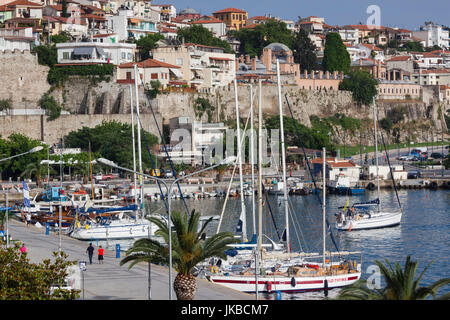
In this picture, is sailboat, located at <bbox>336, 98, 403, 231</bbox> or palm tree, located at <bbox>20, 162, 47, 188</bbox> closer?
sailboat, located at <bbox>336, 98, 403, 231</bbox>

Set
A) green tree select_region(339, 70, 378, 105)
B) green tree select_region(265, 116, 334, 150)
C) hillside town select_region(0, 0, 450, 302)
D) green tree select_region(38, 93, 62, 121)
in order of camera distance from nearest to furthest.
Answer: hillside town select_region(0, 0, 450, 302), green tree select_region(38, 93, 62, 121), green tree select_region(265, 116, 334, 150), green tree select_region(339, 70, 378, 105)

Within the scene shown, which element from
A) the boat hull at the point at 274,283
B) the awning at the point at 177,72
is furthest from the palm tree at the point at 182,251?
the awning at the point at 177,72

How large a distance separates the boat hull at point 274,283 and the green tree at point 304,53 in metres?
74.9

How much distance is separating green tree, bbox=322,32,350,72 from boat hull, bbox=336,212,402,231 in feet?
187

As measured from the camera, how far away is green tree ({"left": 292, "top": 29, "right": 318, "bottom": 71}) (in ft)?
358

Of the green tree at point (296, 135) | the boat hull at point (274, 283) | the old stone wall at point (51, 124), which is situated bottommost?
the boat hull at point (274, 283)

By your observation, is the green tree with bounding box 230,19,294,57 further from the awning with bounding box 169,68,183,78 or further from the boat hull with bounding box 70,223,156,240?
the boat hull with bounding box 70,223,156,240

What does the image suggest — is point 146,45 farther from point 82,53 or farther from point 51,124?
point 51,124

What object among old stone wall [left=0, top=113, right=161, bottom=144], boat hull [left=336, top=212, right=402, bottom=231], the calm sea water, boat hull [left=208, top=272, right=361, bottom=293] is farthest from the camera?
old stone wall [left=0, top=113, right=161, bottom=144]

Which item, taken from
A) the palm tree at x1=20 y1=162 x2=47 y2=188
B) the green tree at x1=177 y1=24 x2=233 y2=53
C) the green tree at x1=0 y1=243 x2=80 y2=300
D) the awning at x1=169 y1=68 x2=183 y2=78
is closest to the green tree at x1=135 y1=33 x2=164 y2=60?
the awning at x1=169 y1=68 x2=183 y2=78

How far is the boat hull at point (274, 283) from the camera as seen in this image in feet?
113

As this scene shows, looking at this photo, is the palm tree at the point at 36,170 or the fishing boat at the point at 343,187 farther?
the fishing boat at the point at 343,187

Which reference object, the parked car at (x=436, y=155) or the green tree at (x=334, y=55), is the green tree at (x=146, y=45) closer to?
the green tree at (x=334, y=55)
